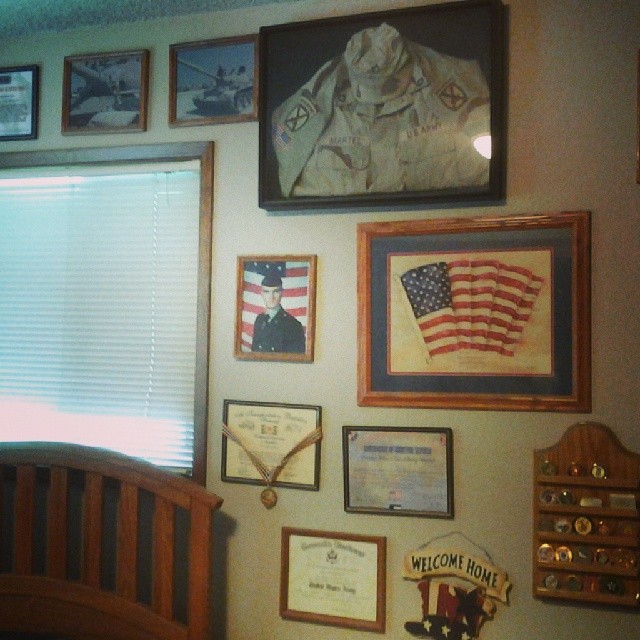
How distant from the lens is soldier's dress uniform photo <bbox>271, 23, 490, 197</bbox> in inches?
72.4

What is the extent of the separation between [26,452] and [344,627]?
113 cm

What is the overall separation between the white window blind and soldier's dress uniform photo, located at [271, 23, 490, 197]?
0.41 m

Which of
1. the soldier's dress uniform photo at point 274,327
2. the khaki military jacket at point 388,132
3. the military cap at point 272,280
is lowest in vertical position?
the soldier's dress uniform photo at point 274,327

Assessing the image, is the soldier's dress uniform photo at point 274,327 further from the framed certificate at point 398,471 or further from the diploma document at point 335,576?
the diploma document at point 335,576

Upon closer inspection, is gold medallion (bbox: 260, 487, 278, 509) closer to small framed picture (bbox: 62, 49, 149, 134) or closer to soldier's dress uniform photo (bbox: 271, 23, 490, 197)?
soldier's dress uniform photo (bbox: 271, 23, 490, 197)

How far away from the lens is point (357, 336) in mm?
1961

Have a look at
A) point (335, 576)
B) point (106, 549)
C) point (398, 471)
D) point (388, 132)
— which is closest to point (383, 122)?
point (388, 132)

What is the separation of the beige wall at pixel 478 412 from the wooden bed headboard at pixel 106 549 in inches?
6.0

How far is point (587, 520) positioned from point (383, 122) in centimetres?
125

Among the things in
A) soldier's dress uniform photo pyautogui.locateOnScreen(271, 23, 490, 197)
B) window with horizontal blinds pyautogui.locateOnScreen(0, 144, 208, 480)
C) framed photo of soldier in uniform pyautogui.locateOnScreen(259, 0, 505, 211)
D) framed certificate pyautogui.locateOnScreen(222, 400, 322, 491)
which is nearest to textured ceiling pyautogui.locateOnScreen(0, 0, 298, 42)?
framed photo of soldier in uniform pyautogui.locateOnScreen(259, 0, 505, 211)

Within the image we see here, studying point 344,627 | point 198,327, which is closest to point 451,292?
point 198,327

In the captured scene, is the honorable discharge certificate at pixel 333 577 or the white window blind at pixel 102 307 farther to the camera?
the white window blind at pixel 102 307

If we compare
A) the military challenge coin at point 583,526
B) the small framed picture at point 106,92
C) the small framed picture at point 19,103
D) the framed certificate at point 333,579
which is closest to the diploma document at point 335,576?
the framed certificate at point 333,579

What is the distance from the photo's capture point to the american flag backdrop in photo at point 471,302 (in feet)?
5.99
